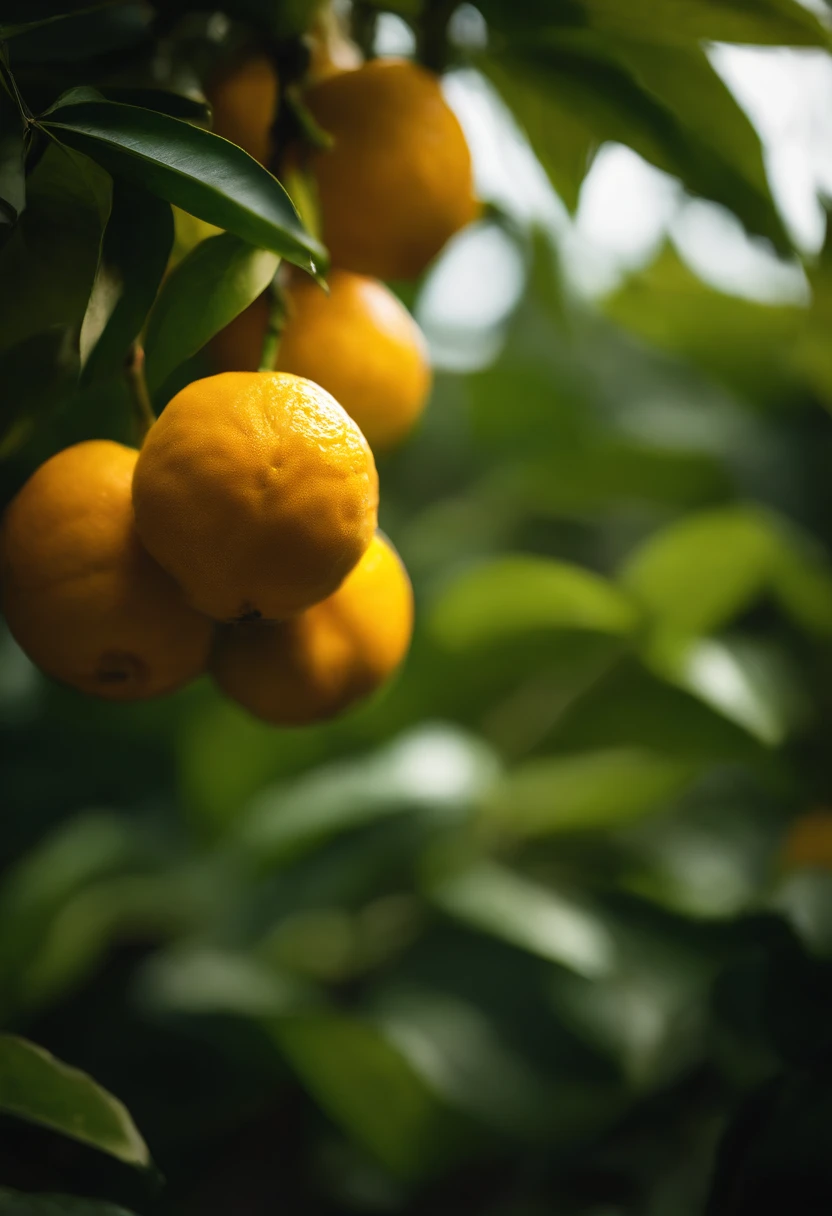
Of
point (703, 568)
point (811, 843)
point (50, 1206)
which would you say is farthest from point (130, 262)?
point (811, 843)

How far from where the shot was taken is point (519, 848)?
2.88 ft

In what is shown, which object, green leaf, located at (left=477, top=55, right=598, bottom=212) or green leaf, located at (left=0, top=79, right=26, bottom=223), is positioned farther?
green leaf, located at (left=477, top=55, right=598, bottom=212)

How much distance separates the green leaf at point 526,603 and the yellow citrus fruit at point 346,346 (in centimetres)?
28

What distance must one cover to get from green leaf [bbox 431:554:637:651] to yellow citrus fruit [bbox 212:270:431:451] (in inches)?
10.9

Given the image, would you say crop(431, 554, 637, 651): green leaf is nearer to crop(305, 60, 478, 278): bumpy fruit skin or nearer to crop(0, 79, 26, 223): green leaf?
crop(305, 60, 478, 278): bumpy fruit skin

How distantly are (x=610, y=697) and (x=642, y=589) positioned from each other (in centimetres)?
9

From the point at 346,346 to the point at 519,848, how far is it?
0.57 metres

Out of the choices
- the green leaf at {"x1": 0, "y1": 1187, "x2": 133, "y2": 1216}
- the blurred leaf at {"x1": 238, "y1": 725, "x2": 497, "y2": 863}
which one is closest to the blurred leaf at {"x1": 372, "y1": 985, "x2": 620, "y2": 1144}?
the blurred leaf at {"x1": 238, "y1": 725, "x2": 497, "y2": 863}

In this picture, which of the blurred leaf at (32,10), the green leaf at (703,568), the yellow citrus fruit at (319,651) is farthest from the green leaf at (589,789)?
the blurred leaf at (32,10)

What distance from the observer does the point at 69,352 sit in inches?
16.6

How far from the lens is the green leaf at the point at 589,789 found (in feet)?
2.48

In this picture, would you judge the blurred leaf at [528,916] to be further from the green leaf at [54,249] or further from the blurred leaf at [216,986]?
the green leaf at [54,249]

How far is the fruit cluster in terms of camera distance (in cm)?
35

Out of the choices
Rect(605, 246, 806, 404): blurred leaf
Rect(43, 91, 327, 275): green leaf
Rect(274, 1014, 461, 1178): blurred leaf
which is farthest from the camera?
Rect(605, 246, 806, 404): blurred leaf
